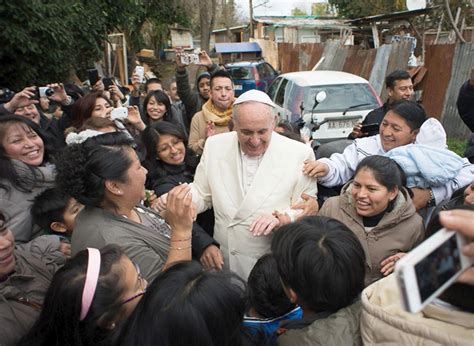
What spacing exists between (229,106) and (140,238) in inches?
108

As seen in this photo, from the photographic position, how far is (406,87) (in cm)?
460

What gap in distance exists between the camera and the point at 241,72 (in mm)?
14906

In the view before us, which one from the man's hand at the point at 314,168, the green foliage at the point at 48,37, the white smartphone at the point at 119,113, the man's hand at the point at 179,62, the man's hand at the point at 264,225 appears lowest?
the man's hand at the point at 264,225

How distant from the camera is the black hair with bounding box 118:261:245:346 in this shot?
49.7 inches

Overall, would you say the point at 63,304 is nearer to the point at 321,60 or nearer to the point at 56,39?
the point at 56,39

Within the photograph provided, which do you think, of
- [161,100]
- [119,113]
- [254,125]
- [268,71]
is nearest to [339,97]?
[161,100]

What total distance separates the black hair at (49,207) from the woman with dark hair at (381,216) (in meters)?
1.69

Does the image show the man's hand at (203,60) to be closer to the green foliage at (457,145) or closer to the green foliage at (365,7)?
the green foliage at (457,145)

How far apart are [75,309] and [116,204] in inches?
27.0

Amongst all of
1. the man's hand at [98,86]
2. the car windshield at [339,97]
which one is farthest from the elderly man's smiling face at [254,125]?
the car windshield at [339,97]

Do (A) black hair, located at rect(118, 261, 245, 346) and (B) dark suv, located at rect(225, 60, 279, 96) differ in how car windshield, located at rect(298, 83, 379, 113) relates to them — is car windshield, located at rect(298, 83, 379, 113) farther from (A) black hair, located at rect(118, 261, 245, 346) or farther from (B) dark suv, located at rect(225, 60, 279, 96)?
(A) black hair, located at rect(118, 261, 245, 346)

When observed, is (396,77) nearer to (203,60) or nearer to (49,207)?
(203,60)

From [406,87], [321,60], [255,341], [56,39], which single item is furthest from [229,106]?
[321,60]

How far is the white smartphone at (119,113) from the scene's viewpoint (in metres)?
4.00
